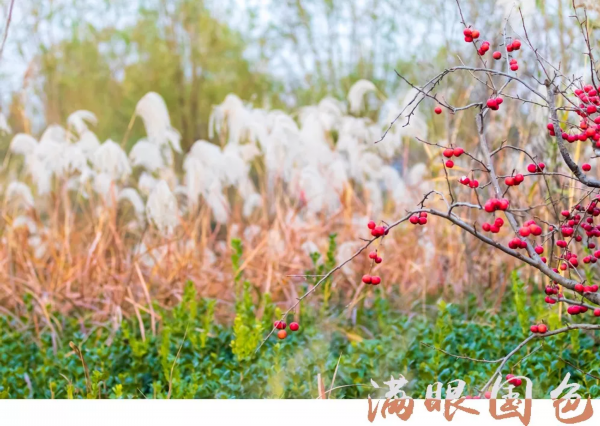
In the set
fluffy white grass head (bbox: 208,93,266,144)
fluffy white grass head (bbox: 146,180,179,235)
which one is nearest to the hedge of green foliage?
fluffy white grass head (bbox: 146,180,179,235)

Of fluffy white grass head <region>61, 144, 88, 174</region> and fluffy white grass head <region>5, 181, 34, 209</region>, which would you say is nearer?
fluffy white grass head <region>61, 144, 88, 174</region>

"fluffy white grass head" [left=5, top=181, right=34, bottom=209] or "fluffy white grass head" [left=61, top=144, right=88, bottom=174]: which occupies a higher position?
"fluffy white grass head" [left=61, top=144, right=88, bottom=174]

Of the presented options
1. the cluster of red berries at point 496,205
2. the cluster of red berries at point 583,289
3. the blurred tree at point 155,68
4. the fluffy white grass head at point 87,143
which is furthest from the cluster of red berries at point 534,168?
the blurred tree at point 155,68

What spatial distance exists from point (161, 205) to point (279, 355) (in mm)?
930

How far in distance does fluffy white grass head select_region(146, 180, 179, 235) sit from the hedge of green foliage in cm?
37

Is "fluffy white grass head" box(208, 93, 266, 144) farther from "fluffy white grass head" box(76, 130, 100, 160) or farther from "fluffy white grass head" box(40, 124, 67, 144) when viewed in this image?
"fluffy white grass head" box(40, 124, 67, 144)

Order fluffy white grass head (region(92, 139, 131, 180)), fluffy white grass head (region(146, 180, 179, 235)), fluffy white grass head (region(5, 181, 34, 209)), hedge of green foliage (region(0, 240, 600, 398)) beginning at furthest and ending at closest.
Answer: fluffy white grass head (region(5, 181, 34, 209)), fluffy white grass head (region(92, 139, 131, 180)), fluffy white grass head (region(146, 180, 179, 235)), hedge of green foliage (region(0, 240, 600, 398))

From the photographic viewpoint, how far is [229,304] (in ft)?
9.64

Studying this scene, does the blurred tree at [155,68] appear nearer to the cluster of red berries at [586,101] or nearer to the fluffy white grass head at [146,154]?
the fluffy white grass head at [146,154]

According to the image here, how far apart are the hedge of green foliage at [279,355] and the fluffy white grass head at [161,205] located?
1.22 ft

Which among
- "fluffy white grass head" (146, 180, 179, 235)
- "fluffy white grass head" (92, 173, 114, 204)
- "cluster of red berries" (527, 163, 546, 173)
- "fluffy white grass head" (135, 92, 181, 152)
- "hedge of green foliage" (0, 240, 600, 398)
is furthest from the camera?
"fluffy white grass head" (92, 173, 114, 204)

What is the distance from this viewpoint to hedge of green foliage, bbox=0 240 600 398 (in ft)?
6.95

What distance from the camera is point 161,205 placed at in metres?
2.81

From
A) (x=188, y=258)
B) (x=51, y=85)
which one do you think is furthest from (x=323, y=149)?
(x=51, y=85)
